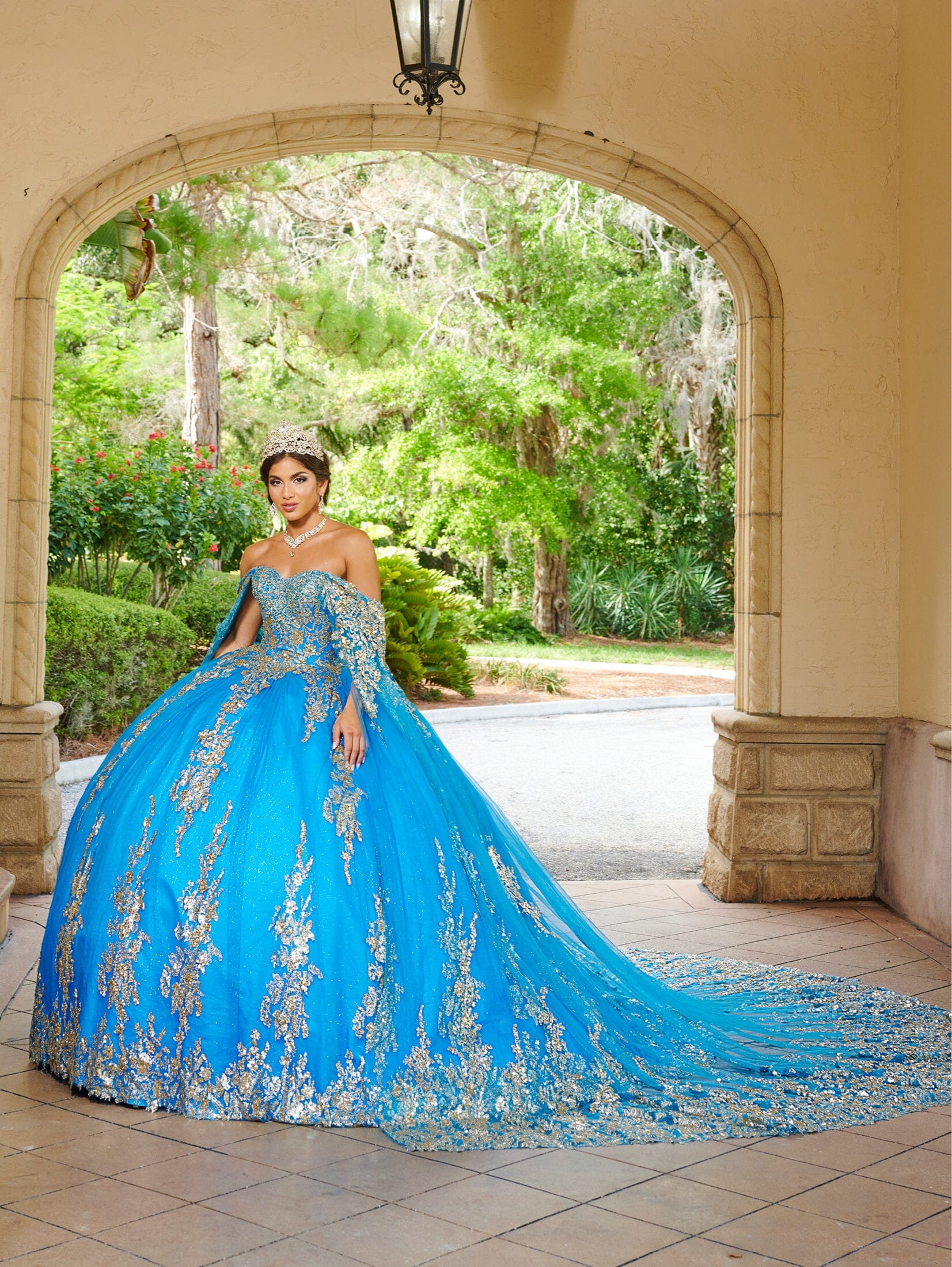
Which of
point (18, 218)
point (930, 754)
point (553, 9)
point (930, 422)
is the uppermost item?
point (553, 9)

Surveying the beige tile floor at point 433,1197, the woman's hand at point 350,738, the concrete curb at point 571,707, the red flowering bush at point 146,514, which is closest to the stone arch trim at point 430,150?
the woman's hand at point 350,738

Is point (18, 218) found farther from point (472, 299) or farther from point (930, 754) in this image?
point (472, 299)

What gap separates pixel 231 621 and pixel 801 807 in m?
2.84

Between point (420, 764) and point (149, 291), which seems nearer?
point (420, 764)

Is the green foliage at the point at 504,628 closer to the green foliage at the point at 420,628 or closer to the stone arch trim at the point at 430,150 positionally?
the green foliage at the point at 420,628

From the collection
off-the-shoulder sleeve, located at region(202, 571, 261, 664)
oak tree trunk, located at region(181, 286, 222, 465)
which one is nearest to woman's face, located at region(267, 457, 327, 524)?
off-the-shoulder sleeve, located at region(202, 571, 261, 664)

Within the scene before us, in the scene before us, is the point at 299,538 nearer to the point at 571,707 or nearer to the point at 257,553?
the point at 257,553

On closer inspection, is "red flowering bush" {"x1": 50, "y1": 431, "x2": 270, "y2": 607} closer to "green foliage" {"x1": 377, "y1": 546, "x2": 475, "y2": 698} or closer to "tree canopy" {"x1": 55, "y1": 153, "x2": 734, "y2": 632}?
"green foliage" {"x1": 377, "y1": 546, "x2": 475, "y2": 698}

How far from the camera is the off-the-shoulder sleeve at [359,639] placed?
353 cm

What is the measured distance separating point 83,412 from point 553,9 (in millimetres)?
11302

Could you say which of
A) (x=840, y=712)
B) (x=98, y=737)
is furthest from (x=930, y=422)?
(x=98, y=737)

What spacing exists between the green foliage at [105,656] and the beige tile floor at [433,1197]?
21.0ft

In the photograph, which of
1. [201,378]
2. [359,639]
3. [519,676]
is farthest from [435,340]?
[359,639]

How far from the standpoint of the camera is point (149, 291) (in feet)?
57.1
